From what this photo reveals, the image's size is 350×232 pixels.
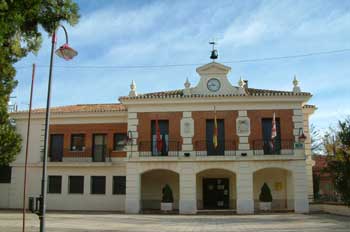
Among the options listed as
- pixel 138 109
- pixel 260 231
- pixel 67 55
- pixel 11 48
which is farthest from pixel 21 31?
pixel 138 109

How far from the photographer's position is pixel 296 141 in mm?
23844

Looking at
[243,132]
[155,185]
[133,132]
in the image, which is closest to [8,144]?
[133,132]

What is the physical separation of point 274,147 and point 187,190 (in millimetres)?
5787

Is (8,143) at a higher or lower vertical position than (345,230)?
higher

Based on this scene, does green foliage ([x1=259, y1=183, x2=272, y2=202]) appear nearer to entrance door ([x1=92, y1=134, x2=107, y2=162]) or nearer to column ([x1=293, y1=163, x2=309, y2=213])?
column ([x1=293, y1=163, x2=309, y2=213])

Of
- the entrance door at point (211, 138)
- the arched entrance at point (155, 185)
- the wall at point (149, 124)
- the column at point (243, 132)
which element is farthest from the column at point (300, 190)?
the arched entrance at point (155, 185)

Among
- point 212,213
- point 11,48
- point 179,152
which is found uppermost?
point 11,48

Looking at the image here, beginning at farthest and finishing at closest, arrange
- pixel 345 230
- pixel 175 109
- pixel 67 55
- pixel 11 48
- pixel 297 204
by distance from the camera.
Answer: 1. pixel 175 109
2. pixel 297 204
3. pixel 345 230
4. pixel 67 55
5. pixel 11 48

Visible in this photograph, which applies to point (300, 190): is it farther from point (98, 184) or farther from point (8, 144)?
point (8, 144)

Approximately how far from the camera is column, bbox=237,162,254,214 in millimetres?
23250

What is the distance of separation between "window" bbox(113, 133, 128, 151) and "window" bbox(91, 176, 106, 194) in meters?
2.15

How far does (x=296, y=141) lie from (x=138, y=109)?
9648 millimetres

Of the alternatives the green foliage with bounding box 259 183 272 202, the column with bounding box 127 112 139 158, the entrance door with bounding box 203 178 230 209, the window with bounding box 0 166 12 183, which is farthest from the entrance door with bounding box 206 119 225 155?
the window with bounding box 0 166 12 183

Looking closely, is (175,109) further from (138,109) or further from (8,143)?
(8,143)
